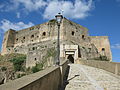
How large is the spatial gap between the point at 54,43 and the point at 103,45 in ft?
Result: 55.3

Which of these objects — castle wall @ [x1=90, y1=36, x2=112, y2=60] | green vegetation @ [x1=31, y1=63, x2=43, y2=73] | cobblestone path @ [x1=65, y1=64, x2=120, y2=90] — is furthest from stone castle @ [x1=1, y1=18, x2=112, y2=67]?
cobblestone path @ [x1=65, y1=64, x2=120, y2=90]

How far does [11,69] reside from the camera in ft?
78.2

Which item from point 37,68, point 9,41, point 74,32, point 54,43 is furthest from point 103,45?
point 9,41

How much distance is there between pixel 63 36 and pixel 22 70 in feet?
36.2

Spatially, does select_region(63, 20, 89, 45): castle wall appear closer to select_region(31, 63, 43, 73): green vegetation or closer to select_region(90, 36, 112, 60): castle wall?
select_region(90, 36, 112, 60): castle wall

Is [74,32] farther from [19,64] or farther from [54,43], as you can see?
[19,64]

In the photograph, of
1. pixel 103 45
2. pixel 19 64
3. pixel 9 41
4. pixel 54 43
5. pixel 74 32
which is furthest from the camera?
pixel 9 41

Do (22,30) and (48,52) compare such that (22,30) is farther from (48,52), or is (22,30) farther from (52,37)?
(48,52)

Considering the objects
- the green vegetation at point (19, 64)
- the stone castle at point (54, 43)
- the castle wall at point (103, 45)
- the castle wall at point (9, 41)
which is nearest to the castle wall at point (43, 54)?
the stone castle at point (54, 43)

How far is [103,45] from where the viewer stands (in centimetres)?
3322

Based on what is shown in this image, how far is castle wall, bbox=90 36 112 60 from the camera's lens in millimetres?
32969

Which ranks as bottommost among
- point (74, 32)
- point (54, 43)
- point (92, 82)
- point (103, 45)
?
point (92, 82)

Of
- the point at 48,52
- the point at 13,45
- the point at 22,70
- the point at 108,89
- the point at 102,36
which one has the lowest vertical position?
the point at 22,70

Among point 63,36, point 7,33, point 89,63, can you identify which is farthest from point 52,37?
point 7,33
